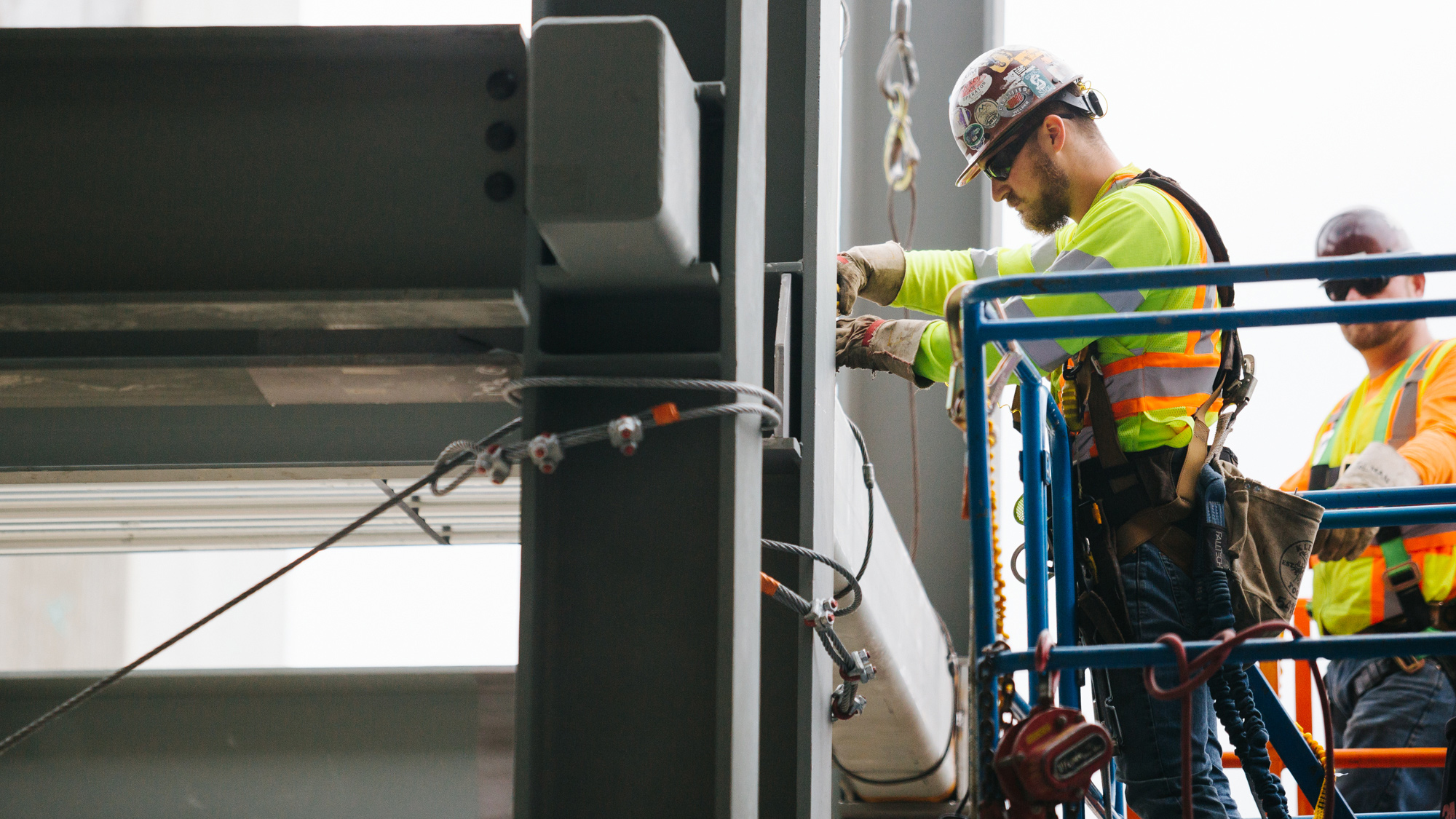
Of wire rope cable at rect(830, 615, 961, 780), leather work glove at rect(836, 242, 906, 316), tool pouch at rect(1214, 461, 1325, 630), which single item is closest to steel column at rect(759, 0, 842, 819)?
leather work glove at rect(836, 242, 906, 316)

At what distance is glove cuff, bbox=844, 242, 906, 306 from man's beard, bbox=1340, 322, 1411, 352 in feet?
7.40

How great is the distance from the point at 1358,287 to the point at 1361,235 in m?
0.41

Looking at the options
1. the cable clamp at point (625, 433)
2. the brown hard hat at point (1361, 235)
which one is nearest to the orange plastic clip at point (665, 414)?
the cable clamp at point (625, 433)

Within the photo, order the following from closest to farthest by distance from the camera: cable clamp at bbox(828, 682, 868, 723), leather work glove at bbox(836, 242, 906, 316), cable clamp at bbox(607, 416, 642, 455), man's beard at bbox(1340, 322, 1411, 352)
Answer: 1. cable clamp at bbox(607, 416, 642, 455)
2. cable clamp at bbox(828, 682, 868, 723)
3. leather work glove at bbox(836, 242, 906, 316)
4. man's beard at bbox(1340, 322, 1411, 352)

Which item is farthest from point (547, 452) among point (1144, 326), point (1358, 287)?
point (1358, 287)

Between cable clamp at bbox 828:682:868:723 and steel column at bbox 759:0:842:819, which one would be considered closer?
steel column at bbox 759:0:842:819

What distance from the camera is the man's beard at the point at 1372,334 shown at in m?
4.73

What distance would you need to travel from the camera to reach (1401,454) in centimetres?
434

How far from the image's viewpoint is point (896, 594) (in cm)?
431

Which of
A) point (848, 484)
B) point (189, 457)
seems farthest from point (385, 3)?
point (848, 484)

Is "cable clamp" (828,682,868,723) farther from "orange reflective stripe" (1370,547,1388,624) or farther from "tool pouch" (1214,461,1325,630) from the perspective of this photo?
"orange reflective stripe" (1370,547,1388,624)

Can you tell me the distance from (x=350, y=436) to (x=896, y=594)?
2112mm

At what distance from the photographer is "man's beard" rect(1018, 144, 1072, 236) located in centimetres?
333

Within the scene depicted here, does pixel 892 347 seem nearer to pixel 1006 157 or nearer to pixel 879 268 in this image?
pixel 879 268
